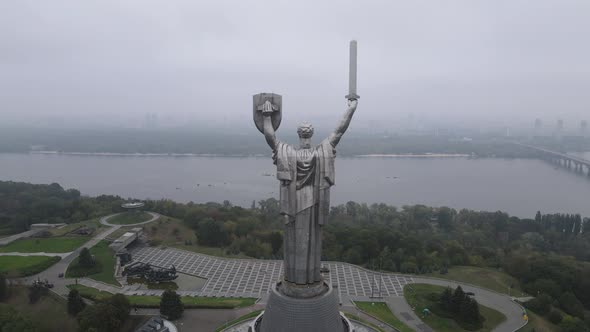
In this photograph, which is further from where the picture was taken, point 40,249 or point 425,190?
point 425,190

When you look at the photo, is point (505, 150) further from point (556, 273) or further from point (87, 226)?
point (87, 226)

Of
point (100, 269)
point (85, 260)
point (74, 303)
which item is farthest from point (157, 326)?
point (85, 260)

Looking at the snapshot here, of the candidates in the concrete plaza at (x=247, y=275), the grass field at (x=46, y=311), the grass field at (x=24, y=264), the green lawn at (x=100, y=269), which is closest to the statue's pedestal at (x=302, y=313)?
the grass field at (x=46, y=311)

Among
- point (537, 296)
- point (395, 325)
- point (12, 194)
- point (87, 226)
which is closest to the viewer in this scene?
point (395, 325)

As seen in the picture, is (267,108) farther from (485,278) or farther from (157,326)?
(485,278)

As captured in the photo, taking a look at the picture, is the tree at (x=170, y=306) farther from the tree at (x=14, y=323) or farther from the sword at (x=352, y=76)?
the sword at (x=352, y=76)

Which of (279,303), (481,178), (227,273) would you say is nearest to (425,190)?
(481,178)
